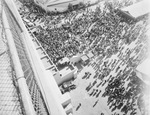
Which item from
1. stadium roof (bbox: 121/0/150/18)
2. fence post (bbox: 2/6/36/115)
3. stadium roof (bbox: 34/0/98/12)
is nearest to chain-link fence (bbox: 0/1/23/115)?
fence post (bbox: 2/6/36/115)

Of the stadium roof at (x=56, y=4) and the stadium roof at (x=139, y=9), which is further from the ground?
the stadium roof at (x=56, y=4)

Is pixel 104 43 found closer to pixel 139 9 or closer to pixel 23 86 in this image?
pixel 139 9

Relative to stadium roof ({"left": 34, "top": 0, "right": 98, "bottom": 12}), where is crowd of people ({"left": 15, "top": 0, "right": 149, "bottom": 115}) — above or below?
below

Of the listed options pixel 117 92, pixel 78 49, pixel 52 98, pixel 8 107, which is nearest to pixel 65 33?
pixel 78 49

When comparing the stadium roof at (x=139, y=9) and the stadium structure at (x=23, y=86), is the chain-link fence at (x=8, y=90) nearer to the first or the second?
the stadium structure at (x=23, y=86)

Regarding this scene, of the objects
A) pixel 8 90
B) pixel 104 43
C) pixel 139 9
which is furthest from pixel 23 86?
pixel 139 9

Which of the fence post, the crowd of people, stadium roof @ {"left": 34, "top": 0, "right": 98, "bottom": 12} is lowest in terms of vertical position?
→ the fence post

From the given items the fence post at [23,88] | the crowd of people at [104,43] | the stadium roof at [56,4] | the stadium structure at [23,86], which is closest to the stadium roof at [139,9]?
the crowd of people at [104,43]

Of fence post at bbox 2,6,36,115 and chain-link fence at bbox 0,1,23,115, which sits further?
chain-link fence at bbox 0,1,23,115

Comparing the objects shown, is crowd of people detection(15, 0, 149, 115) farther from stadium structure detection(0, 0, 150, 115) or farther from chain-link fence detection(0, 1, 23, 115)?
chain-link fence detection(0, 1, 23, 115)
